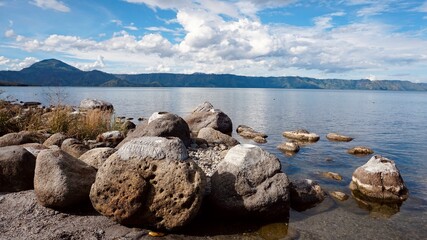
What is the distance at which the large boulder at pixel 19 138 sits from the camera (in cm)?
1478

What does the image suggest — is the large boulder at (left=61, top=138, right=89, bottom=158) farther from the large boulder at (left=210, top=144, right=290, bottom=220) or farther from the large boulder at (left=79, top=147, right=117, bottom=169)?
the large boulder at (left=210, top=144, right=290, bottom=220)

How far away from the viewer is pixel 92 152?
12250 millimetres

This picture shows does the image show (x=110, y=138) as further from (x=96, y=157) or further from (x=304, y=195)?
(x=304, y=195)

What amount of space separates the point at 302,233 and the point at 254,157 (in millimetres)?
2681

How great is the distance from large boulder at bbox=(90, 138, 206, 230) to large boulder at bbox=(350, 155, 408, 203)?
779 cm

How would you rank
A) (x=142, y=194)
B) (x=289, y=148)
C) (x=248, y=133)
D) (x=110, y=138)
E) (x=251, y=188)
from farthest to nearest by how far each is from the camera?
(x=248, y=133) → (x=289, y=148) → (x=110, y=138) → (x=251, y=188) → (x=142, y=194)

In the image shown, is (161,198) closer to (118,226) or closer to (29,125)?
(118,226)

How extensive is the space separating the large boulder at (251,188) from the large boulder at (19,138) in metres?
9.96

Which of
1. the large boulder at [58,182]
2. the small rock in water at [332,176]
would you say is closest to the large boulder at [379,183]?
the small rock in water at [332,176]

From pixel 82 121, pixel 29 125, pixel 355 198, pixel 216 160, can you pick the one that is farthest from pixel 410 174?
pixel 29 125

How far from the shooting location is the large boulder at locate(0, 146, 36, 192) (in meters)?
11.1

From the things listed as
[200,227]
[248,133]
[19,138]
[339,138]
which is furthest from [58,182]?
[339,138]

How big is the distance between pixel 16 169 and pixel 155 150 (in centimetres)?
A: 539

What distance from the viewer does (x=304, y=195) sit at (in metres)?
12.2
